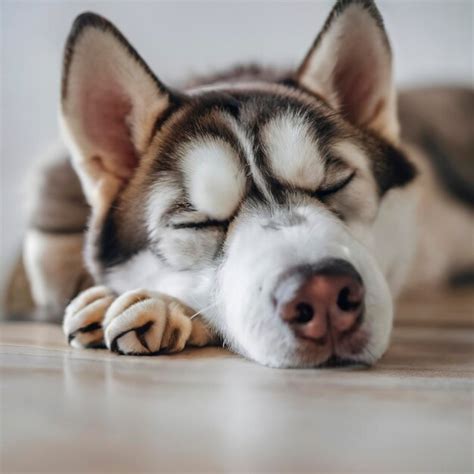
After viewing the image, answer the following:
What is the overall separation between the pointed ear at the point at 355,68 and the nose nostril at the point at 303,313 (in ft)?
2.22

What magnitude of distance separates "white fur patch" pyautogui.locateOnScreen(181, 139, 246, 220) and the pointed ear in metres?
0.39

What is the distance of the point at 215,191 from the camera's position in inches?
52.7

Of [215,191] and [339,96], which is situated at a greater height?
[339,96]

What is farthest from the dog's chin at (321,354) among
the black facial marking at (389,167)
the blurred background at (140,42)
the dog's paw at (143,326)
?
the blurred background at (140,42)

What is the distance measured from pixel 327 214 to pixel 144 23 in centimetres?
132

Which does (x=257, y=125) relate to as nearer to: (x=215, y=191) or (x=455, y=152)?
(x=215, y=191)

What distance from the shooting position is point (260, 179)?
52.6 inches

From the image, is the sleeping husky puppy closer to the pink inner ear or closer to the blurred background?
the pink inner ear

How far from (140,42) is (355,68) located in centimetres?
79

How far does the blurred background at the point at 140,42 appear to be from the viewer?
225cm

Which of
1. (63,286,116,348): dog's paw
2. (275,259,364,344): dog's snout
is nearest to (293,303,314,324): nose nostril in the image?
(275,259,364,344): dog's snout

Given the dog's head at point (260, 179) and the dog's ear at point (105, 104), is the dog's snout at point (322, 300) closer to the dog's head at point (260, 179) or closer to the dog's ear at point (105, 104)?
the dog's head at point (260, 179)

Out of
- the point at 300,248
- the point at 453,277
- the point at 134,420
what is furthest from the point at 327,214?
the point at 453,277

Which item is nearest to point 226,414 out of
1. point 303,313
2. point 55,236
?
point 303,313
